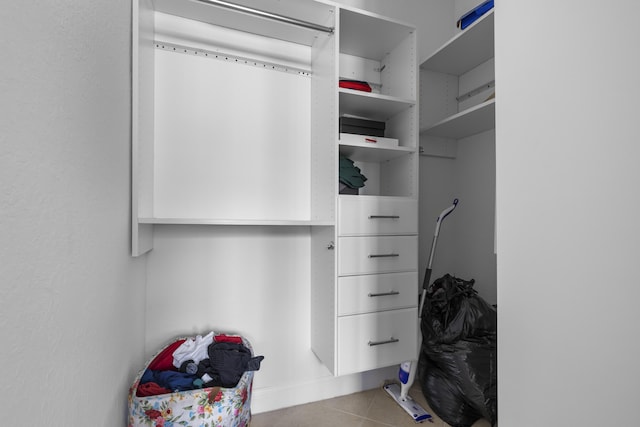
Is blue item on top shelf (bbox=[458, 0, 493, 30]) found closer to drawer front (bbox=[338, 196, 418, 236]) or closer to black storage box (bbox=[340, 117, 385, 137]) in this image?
black storage box (bbox=[340, 117, 385, 137])

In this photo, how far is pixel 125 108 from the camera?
98cm

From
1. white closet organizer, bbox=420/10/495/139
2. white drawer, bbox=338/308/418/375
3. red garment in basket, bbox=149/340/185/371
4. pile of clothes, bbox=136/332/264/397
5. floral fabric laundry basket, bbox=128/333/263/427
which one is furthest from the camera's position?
white closet organizer, bbox=420/10/495/139

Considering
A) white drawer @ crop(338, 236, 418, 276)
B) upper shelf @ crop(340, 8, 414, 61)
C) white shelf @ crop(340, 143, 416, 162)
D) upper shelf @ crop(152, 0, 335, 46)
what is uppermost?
upper shelf @ crop(340, 8, 414, 61)

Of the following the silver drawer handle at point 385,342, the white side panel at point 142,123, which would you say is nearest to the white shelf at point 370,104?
the white side panel at point 142,123

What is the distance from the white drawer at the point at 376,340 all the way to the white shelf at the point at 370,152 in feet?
2.93

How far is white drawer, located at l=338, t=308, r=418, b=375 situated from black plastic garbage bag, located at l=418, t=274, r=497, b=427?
0.15 meters

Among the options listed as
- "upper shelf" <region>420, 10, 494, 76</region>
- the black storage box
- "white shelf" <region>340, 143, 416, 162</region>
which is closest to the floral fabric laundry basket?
"white shelf" <region>340, 143, 416, 162</region>

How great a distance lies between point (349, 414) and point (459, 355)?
0.71 metres

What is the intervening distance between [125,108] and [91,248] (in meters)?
0.57

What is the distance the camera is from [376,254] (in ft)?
4.79

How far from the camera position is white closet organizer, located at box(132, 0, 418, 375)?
1.40 metres

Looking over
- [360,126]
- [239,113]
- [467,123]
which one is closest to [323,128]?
[360,126]

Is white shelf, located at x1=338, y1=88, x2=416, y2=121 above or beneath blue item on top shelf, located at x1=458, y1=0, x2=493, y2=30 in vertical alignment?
beneath

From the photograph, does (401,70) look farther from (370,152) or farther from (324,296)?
(324,296)
